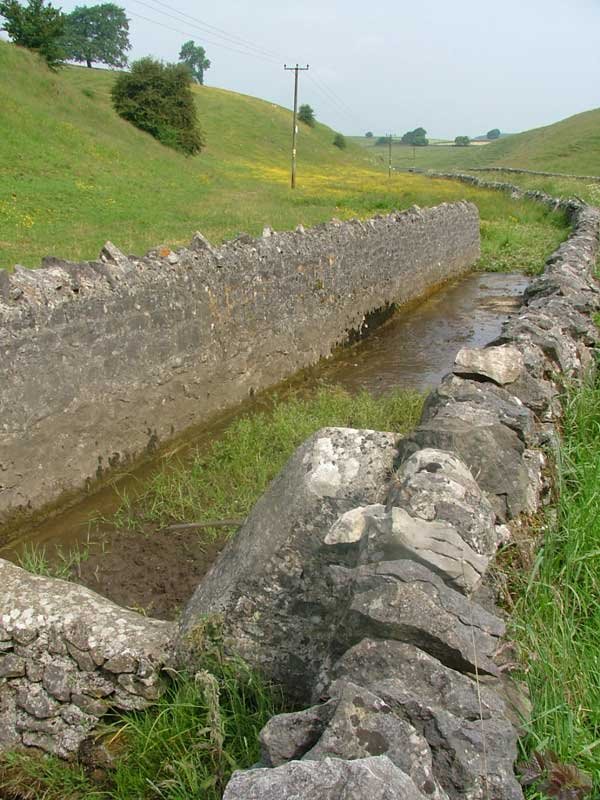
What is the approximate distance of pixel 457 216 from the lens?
63.0 feet

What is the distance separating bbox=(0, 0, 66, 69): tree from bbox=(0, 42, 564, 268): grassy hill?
1914 mm

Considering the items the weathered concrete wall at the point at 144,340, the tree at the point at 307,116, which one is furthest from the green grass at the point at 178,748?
the tree at the point at 307,116

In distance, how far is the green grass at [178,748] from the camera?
262 cm

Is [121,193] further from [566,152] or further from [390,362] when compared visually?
[566,152]

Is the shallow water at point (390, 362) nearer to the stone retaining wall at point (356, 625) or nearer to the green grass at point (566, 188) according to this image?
the stone retaining wall at point (356, 625)

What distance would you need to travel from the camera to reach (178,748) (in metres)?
2.84

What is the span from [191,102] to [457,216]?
82.6 ft

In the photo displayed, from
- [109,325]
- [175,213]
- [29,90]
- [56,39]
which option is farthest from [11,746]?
[56,39]

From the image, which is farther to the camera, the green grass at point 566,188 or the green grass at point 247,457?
the green grass at point 566,188

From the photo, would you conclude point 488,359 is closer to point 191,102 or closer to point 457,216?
point 457,216

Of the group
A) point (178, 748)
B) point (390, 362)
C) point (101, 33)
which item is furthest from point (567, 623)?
point (101, 33)

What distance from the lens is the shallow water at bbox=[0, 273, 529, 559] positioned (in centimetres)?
656

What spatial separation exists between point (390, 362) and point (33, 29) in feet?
107

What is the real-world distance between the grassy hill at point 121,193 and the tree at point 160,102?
1315 mm
